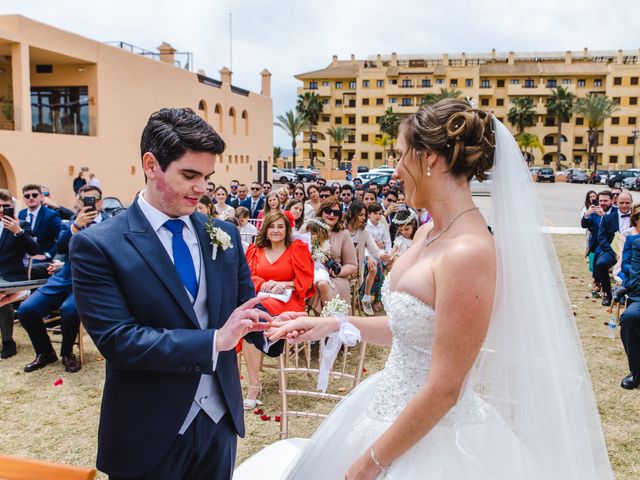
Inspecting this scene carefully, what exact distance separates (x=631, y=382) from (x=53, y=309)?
6566mm

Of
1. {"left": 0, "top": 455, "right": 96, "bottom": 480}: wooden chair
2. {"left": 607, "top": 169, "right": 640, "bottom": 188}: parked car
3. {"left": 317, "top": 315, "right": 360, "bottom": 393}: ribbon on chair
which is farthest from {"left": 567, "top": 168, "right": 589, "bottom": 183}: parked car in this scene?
{"left": 0, "top": 455, "right": 96, "bottom": 480}: wooden chair

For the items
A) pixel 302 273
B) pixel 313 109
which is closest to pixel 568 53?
pixel 313 109


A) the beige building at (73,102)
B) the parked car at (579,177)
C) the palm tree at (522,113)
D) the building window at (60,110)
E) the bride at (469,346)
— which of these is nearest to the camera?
the bride at (469,346)

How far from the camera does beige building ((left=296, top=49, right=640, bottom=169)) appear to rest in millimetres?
70750

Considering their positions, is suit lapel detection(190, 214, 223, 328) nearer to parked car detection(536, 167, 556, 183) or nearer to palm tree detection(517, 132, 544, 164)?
parked car detection(536, 167, 556, 183)

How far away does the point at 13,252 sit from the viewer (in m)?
7.04

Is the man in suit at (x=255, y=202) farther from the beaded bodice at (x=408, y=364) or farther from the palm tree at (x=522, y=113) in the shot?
the palm tree at (x=522, y=113)

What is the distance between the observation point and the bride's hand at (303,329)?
2.35 meters

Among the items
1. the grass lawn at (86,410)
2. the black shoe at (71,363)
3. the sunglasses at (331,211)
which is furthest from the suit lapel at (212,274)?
the sunglasses at (331,211)

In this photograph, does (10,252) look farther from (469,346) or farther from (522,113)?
(522,113)

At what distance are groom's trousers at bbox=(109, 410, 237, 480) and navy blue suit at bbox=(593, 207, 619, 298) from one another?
8848 millimetres

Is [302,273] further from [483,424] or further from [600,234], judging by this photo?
[600,234]

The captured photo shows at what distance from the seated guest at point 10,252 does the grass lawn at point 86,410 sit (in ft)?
1.04

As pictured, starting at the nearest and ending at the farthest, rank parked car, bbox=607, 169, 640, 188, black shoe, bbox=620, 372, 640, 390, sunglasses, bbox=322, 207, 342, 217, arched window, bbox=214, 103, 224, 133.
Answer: black shoe, bbox=620, 372, 640, 390
sunglasses, bbox=322, 207, 342, 217
arched window, bbox=214, 103, 224, 133
parked car, bbox=607, 169, 640, 188
